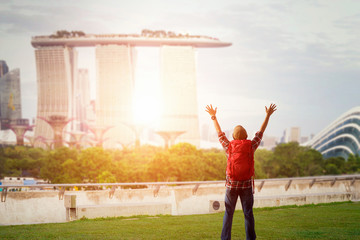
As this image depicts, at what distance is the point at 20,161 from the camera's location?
114 meters

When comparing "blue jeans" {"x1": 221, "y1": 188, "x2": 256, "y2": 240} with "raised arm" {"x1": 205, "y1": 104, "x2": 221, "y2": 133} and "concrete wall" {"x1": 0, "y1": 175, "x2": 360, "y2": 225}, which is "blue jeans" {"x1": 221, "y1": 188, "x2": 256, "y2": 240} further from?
"concrete wall" {"x1": 0, "y1": 175, "x2": 360, "y2": 225}

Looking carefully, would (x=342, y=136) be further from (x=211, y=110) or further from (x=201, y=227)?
(x=211, y=110)

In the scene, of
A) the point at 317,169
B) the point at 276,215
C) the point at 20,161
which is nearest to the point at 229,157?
the point at 276,215

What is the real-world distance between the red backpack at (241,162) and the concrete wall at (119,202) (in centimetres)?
800

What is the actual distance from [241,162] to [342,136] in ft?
451

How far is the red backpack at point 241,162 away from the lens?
358 inches

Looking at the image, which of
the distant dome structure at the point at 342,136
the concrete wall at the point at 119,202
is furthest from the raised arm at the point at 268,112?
the distant dome structure at the point at 342,136

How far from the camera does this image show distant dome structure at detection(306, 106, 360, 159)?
129 m

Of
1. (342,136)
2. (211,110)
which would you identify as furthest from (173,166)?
(342,136)

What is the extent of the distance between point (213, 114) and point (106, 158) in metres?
76.8

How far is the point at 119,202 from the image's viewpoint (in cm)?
1809

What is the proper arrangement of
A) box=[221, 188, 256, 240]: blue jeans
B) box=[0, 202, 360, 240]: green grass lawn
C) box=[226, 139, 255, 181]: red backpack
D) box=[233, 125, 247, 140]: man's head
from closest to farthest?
box=[226, 139, 255, 181]: red backpack < box=[221, 188, 256, 240]: blue jeans < box=[233, 125, 247, 140]: man's head < box=[0, 202, 360, 240]: green grass lawn

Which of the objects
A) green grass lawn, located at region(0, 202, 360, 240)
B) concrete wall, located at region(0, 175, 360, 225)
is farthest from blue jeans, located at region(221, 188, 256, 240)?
concrete wall, located at region(0, 175, 360, 225)

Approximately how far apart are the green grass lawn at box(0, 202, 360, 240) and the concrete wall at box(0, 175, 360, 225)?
57 centimetres
